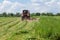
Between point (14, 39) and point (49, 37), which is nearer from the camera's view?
point (49, 37)

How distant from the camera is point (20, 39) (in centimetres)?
1162

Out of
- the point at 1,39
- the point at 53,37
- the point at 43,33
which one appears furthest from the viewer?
the point at 1,39

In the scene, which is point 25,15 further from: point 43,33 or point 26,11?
point 43,33

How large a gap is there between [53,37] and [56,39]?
0.17 meters

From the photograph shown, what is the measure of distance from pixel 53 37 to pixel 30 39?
1157 millimetres

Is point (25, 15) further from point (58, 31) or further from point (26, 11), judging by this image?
point (58, 31)

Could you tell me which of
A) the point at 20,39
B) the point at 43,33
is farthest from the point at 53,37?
the point at 20,39

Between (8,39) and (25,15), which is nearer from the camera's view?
(8,39)

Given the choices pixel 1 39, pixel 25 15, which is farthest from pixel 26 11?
pixel 1 39

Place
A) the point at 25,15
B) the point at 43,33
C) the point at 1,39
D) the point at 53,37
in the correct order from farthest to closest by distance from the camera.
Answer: the point at 25,15 → the point at 1,39 → the point at 43,33 → the point at 53,37

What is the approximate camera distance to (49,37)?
10.6 m

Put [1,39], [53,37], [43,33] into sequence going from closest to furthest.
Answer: [53,37], [43,33], [1,39]

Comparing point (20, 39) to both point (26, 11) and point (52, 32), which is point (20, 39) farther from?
point (26, 11)

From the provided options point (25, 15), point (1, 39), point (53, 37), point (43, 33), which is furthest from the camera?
point (25, 15)
